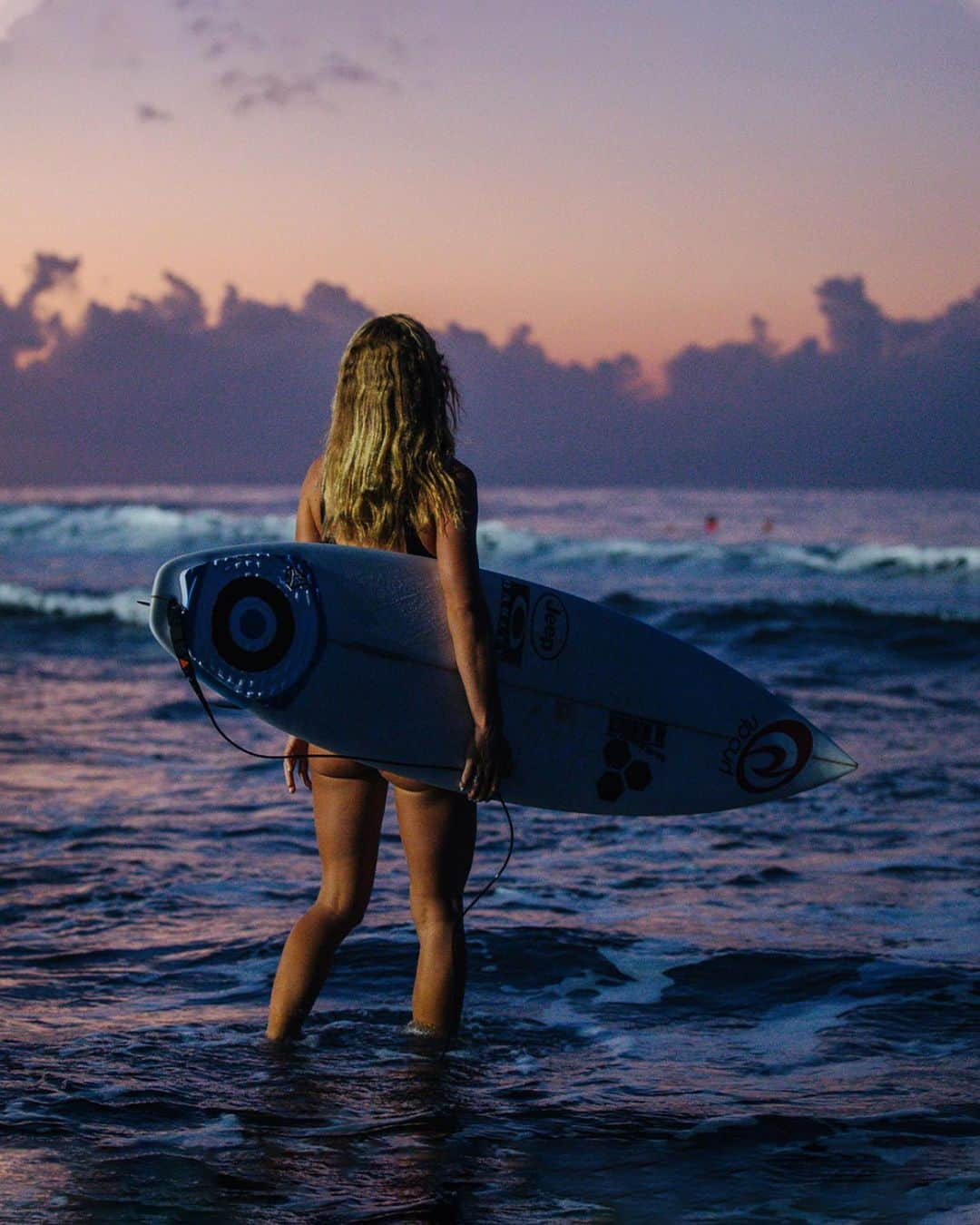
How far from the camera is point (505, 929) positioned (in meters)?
4.86

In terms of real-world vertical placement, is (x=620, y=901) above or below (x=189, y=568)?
below

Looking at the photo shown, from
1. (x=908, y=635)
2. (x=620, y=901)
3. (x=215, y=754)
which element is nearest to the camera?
(x=620, y=901)

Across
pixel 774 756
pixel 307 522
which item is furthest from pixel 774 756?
pixel 307 522

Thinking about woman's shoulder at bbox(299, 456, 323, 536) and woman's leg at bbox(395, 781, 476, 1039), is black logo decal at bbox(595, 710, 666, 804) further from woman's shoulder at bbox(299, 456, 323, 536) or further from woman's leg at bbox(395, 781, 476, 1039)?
woman's shoulder at bbox(299, 456, 323, 536)

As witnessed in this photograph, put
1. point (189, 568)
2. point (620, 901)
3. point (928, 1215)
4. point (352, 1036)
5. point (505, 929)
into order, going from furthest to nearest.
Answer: point (620, 901) < point (505, 929) < point (352, 1036) < point (189, 568) < point (928, 1215)

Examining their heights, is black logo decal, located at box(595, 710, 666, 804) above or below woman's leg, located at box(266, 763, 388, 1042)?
above

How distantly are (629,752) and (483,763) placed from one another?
0.75 meters

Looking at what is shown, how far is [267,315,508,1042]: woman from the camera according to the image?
327 cm

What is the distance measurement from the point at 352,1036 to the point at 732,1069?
0.99 m

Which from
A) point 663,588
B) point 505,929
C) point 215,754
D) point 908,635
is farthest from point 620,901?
point 663,588

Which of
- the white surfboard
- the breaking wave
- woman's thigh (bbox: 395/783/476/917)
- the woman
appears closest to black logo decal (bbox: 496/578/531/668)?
the white surfboard

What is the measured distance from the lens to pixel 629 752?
397 cm

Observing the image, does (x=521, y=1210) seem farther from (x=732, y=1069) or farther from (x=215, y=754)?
(x=215, y=754)

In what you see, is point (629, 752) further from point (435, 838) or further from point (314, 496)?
point (314, 496)
